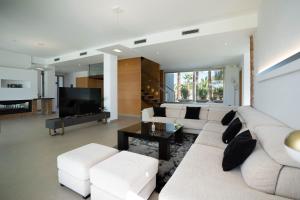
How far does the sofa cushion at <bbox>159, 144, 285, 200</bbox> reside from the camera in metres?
1.13

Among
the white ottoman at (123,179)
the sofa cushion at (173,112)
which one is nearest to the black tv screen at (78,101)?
the sofa cushion at (173,112)

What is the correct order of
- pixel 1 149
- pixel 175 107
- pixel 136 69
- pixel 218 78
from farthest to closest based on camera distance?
pixel 218 78
pixel 136 69
pixel 175 107
pixel 1 149

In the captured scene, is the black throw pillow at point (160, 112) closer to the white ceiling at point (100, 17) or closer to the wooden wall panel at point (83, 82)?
the white ceiling at point (100, 17)

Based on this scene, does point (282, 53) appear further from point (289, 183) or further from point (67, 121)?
point (67, 121)

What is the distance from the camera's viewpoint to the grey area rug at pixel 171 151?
7.07ft

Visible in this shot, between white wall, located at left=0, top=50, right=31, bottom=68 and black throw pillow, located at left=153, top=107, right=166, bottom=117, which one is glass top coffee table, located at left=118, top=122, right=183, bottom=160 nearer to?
black throw pillow, located at left=153, top=107, right=166, bottom=117

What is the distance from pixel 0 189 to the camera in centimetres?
192

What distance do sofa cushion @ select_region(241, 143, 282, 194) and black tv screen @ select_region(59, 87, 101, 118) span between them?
15.6ft

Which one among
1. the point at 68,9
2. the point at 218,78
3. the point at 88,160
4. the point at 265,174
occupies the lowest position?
the point at 88,160

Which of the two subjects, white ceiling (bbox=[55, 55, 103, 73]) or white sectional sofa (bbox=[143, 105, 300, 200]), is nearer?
white sectional sofa (bbox=[143, 105, 300, 200])

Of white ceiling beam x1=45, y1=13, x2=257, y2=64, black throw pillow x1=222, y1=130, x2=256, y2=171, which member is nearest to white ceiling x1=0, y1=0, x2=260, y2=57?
white ceiling beam x1=45, y1=13, x2=257, y2=64

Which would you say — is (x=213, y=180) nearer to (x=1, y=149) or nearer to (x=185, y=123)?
(x=185, y=123)

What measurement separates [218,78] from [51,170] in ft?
34.5

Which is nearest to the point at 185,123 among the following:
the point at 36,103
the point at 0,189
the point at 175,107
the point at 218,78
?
the point at 175,107
